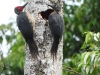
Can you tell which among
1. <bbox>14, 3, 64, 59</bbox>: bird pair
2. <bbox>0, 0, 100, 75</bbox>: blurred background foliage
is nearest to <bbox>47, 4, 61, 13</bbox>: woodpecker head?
<bbox>14, 3, 64, 59</bbox>: bird pair

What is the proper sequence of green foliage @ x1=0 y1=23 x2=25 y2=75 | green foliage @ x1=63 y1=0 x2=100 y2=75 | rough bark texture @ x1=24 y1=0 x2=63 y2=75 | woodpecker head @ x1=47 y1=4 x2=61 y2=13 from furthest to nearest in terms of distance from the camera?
green foliage @ x1=63 y1=0 x2=100 y2=75 < green foliage @ x1=0 y1=23 x2=25 y2=75 < woodpecker head @ x1=47 y1=4 x2=61 y2=13 < rough bark texture @ x1=24 y1=0 x2=63 y2=75

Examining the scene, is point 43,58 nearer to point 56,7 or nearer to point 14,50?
point 56,7

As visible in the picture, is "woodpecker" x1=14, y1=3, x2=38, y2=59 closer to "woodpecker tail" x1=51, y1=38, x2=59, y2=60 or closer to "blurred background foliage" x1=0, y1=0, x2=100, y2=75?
"woodpecker tail" x1=51, y1=38, x2=59, y2=60

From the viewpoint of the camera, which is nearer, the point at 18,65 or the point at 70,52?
the point at 18,65

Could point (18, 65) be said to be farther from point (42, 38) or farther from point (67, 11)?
point (42, 38)

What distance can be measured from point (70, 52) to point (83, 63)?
7.86 feet

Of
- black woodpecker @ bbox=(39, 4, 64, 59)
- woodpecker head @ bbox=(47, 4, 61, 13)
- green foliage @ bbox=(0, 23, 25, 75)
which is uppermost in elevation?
woodpecker head @ bbox=(47, 4, 61, 13)

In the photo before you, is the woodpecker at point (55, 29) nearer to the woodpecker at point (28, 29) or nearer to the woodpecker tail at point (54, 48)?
the woodpecker tail at point (54, 48)

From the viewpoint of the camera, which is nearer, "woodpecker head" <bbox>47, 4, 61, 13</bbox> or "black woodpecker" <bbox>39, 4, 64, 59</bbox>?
"black woodpecker" <bbox>39, 4, 64, 59</bbox>

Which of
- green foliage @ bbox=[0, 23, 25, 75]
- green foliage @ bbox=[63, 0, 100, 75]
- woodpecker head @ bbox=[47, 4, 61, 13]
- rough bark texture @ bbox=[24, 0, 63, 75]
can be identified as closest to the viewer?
rough bark texture @ bbox=[24, 0, 63, 75]

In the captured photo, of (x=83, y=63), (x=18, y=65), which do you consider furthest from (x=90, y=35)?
(x=18, y=65)

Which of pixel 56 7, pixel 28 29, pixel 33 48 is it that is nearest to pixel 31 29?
pixel 28 29

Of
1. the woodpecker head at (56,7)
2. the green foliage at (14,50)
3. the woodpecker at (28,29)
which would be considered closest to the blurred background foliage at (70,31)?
the green foliage at (14,50)

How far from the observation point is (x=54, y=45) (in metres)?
2.98
